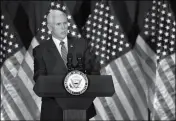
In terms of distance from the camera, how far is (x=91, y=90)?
2035 millimetres

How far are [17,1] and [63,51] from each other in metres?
3.28

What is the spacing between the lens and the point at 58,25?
245cm

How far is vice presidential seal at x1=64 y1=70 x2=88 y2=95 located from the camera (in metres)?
1.98

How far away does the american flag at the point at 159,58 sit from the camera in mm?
5477

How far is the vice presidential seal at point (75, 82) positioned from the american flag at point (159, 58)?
11.8 ft

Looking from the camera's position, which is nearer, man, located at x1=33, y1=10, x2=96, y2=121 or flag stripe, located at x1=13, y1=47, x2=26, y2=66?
man, located at x1=33, y1=10, x2=96, y2=121

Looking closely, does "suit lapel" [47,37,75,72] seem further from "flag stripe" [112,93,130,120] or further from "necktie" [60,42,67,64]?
"flag stripe" [112,93,130,120]

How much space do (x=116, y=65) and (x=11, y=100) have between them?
5.44ft

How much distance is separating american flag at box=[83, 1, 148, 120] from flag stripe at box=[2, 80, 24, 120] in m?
1.18

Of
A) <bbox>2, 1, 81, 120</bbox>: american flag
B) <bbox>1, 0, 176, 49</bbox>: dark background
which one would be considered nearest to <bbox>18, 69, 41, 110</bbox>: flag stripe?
<bbox>2, 1, 81, 120</bbox>: american flag

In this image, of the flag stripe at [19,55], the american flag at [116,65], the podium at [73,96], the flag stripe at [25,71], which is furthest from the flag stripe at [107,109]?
the podium at [73,96]

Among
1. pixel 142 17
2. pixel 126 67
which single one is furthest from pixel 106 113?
pixel 142 17

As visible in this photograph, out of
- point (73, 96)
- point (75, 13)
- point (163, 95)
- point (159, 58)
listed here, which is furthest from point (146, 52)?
point (73, 96)

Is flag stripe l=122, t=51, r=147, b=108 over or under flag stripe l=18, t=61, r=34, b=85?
under
